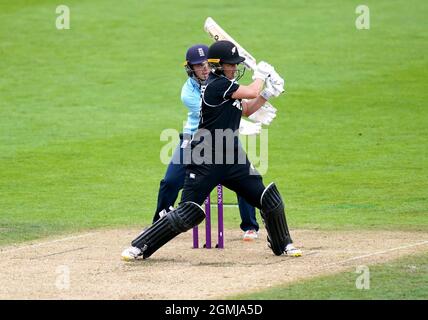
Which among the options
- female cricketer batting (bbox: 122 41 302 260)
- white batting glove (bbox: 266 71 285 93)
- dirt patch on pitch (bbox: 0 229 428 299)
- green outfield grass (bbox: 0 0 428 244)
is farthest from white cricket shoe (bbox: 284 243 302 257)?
green outfield grass (bbox: 0 0 428 244)

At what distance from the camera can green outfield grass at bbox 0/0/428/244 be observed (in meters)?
13.5

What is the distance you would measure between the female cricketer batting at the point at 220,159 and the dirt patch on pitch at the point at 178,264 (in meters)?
0.36

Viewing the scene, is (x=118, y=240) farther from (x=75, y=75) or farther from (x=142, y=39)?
(x=142, y=39)

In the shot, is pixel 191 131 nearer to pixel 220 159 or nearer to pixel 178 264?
pixel 220 159

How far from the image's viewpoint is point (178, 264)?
32.4 ft

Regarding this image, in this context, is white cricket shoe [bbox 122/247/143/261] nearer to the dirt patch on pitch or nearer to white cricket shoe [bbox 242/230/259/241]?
the dirt patch on pitch

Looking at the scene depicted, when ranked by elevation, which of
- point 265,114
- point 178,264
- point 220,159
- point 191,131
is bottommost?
point 178,264

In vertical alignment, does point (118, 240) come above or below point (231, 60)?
below

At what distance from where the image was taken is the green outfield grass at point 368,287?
8289 millimetres

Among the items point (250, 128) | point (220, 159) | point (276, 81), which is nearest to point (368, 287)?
point (220, 159)

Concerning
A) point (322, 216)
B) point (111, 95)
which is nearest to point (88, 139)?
point (111, 95)

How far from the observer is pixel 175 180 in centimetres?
1120

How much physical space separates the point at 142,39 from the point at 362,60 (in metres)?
5.15

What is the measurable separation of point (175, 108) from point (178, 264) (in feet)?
30.7
